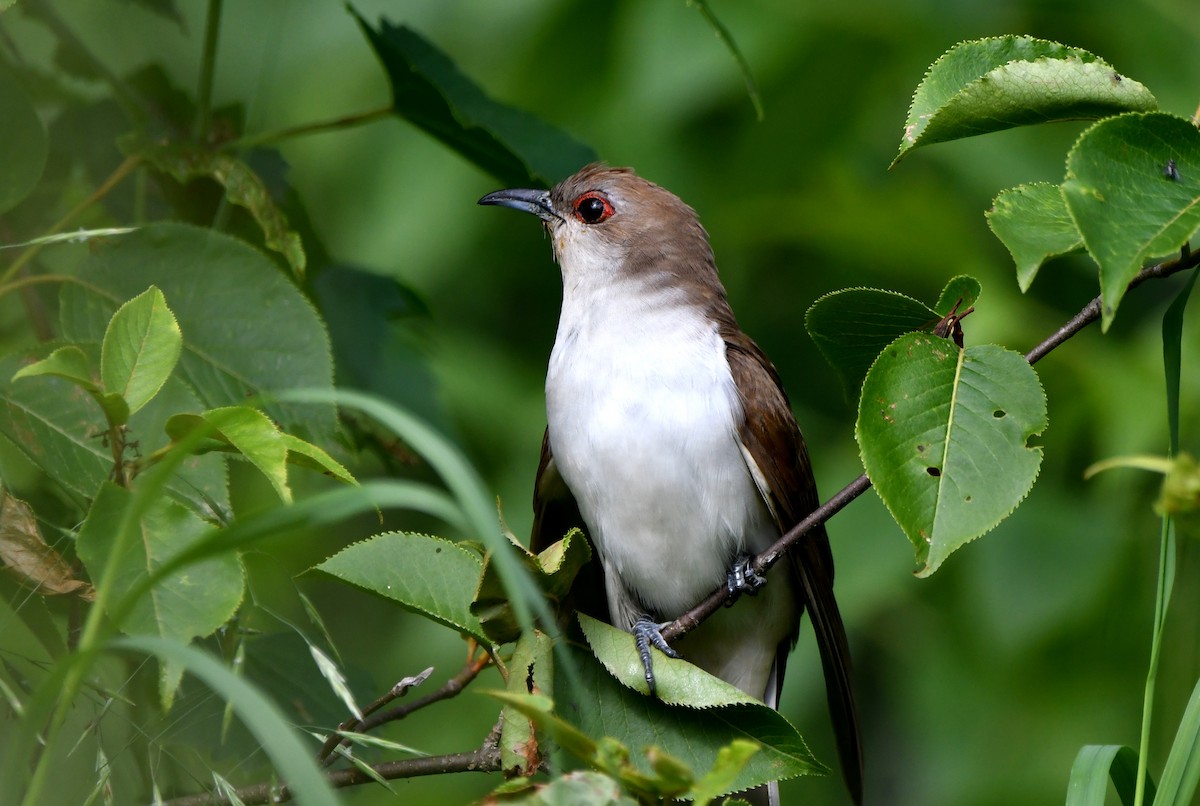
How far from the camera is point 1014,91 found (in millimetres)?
2195

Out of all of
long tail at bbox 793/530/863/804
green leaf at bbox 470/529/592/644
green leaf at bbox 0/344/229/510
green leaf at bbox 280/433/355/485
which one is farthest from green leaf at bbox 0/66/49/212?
long tail at bbox 793/530/863/804

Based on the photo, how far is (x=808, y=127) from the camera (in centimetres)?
566

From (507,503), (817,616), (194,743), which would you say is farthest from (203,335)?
(507,503)

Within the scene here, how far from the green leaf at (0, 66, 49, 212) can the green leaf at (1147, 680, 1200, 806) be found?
2407mm

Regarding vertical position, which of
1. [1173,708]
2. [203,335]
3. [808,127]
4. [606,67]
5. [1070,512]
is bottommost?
[1173,708]

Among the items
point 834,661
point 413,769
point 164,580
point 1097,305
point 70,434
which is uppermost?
point 70,434

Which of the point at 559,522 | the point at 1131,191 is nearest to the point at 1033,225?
the point at 1131,191

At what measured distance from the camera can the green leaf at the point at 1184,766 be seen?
1.91m

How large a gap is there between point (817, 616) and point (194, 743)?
1.95m

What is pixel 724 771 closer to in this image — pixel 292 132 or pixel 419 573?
pixel 419 573

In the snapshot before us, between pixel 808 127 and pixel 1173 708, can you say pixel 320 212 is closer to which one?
pixel 808 127

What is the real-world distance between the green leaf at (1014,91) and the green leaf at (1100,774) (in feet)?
3.47

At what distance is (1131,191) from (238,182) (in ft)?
6.42

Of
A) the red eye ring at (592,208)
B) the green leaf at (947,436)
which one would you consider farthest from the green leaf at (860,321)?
the red eye ring at (592,208)
